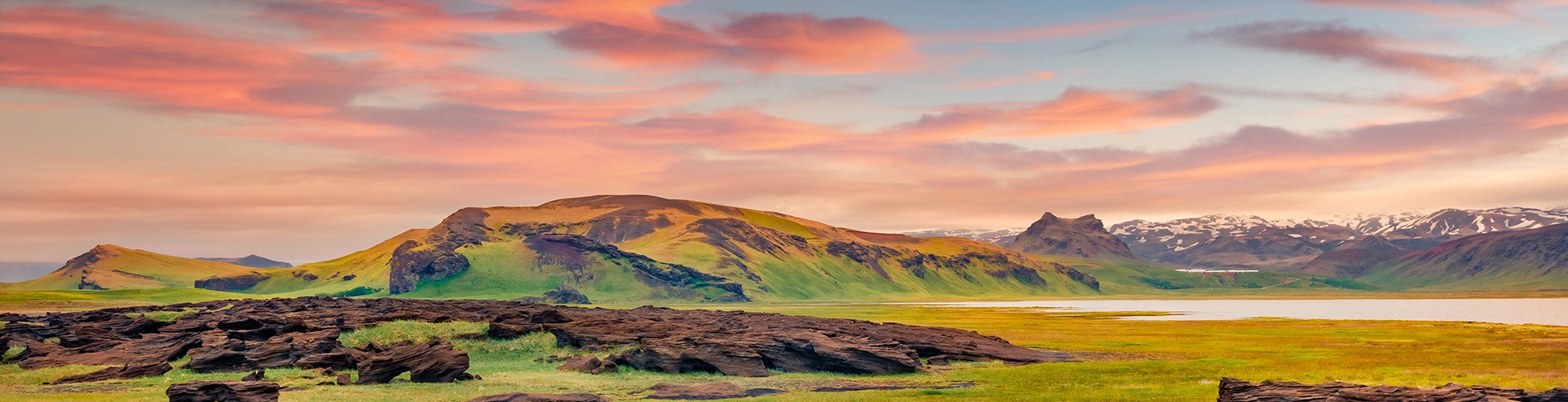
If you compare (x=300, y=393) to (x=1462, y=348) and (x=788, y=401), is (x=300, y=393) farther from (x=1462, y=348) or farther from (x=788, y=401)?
(x=1462, y=348)

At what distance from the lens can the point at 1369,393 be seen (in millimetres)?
31047

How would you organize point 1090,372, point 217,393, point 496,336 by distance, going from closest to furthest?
point 217,393 → point 1090,372 → point 496,336

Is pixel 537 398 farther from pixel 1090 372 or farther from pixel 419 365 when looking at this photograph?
pixel 1090 372

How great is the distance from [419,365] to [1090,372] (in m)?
35.0

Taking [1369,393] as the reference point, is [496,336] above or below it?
above

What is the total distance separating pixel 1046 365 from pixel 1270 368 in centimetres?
1244

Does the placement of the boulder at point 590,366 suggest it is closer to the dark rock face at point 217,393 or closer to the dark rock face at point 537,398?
the dark rock face at point 537,398

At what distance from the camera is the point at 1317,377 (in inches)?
2094

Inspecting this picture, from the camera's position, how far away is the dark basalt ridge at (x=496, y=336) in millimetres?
52531

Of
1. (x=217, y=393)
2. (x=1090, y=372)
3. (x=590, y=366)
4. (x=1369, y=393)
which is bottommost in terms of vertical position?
(x=1090, y=372)

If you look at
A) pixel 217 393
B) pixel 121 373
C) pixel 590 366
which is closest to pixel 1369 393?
pixel 217 393

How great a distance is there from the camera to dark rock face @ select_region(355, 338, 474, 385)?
4731 cm

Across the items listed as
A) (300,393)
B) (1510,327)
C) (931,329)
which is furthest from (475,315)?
(1510,327)

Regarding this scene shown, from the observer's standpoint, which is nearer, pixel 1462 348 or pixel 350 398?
pixel 350 398
